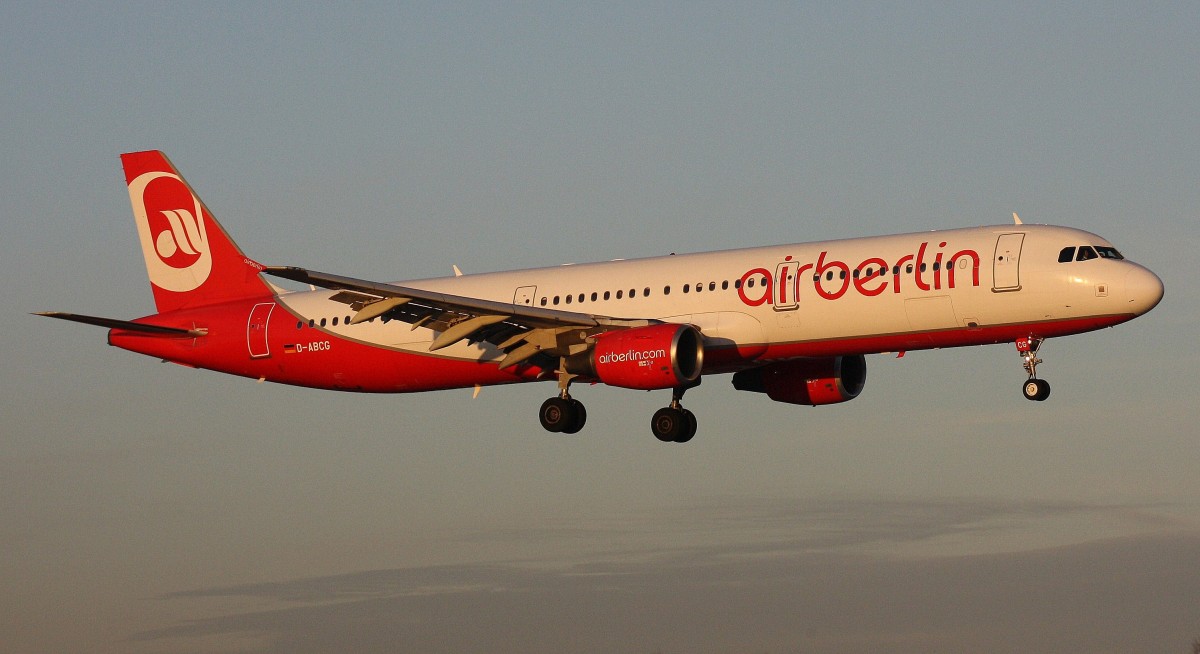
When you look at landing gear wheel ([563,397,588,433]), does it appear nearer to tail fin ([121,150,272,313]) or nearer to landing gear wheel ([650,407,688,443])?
landing gear wheel ([650,407,688,443])

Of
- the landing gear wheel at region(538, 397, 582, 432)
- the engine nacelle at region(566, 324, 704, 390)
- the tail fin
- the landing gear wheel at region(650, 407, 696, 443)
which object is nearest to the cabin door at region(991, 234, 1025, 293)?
the engine nacelle at region(566, 324, 704, 390)

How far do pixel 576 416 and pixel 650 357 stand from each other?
5304 mm

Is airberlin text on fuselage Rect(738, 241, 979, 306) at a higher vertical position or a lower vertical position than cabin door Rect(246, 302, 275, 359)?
higher

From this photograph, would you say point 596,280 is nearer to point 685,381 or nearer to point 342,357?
point 685,381

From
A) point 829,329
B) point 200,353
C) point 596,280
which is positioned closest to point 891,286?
point 829,329

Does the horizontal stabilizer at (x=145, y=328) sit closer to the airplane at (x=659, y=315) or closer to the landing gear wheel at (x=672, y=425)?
the airplane at (x=659, y=315)

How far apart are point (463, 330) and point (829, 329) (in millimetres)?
10117

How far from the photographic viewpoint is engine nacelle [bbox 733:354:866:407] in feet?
172

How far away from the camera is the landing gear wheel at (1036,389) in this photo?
148ft

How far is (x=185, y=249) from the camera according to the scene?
57.7 metres

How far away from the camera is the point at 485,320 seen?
47.8 m

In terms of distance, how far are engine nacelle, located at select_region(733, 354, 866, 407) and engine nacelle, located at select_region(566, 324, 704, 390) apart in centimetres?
597

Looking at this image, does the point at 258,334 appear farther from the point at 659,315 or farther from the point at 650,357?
the point at 650,357

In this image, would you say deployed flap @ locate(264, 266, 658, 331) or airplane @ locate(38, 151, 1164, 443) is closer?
airplane @ locate(38, 151, 1164, 443)
